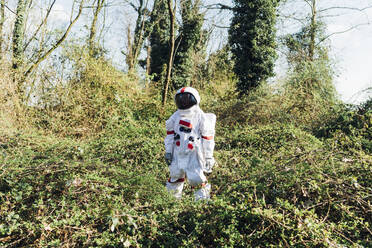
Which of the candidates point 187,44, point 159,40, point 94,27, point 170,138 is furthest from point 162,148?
point 159,40

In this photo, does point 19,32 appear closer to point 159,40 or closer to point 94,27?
point 94,27

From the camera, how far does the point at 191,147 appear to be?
13.9 feet

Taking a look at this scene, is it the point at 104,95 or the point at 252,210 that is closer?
the point at 252,210

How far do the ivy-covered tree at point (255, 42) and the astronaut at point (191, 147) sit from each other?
8.84 metres

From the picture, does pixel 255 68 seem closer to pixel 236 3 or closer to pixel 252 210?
pixel 236 3

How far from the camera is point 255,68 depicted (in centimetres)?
1270

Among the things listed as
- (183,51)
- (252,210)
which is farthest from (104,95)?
(183,51)

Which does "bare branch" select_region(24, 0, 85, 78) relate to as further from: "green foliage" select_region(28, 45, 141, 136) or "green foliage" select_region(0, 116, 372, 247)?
"green foliage" select_region(0, 116, 372, 247)

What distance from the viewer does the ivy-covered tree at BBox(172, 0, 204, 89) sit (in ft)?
53.1

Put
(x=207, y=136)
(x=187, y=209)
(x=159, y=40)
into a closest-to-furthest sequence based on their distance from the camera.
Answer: (x=187, y=209) < (x=207, y=136) < (x=159, y=40)

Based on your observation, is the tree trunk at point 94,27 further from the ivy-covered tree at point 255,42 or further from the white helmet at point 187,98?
the white helmet at point 187,98

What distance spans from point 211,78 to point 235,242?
15.8 m

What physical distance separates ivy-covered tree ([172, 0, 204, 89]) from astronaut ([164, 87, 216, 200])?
12756mm

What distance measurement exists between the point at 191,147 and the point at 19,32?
848 cm
